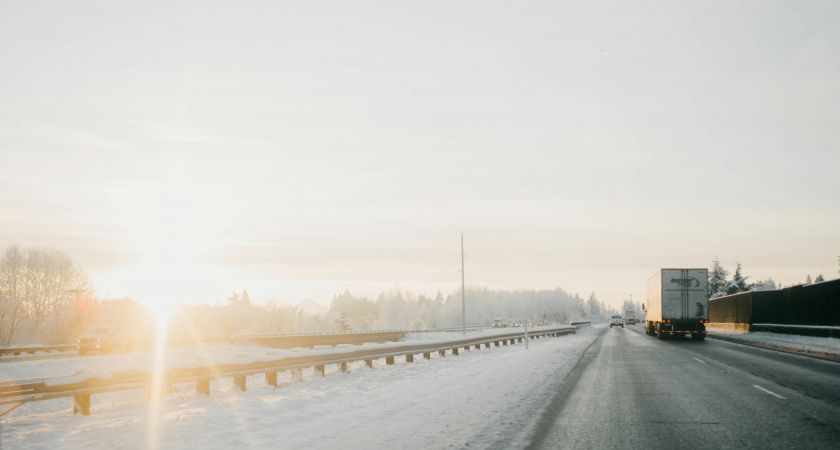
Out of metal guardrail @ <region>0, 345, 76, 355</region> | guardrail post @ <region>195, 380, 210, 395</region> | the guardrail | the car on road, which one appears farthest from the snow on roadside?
metal guardrail @ <region>0, 345, 76, 355</region>

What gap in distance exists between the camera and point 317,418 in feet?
31.2

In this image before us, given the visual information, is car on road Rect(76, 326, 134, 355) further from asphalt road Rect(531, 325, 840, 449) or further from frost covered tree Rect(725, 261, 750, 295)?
frost covered tree Rect(725, 261, 750, 295)

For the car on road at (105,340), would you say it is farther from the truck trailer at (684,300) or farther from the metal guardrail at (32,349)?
the truck trailer at (684,300)

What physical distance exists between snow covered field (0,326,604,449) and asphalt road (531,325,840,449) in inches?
28.6

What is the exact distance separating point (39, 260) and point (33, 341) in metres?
8.26

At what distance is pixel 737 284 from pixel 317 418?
402 ft

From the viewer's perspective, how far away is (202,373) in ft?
38.5

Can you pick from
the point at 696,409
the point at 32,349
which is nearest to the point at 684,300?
the point at 696,409

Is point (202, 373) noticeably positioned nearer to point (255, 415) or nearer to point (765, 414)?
point (255, 415)

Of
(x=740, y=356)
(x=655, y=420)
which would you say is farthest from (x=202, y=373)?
(x=740, y=356)

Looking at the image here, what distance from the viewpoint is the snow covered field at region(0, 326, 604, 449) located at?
25.3 feet

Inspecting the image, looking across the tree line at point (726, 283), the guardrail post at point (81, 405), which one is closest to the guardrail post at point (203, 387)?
the guardrail post at point (81, 405)

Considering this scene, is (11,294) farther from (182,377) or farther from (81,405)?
(81,405)

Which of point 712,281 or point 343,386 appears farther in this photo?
point 712,281
